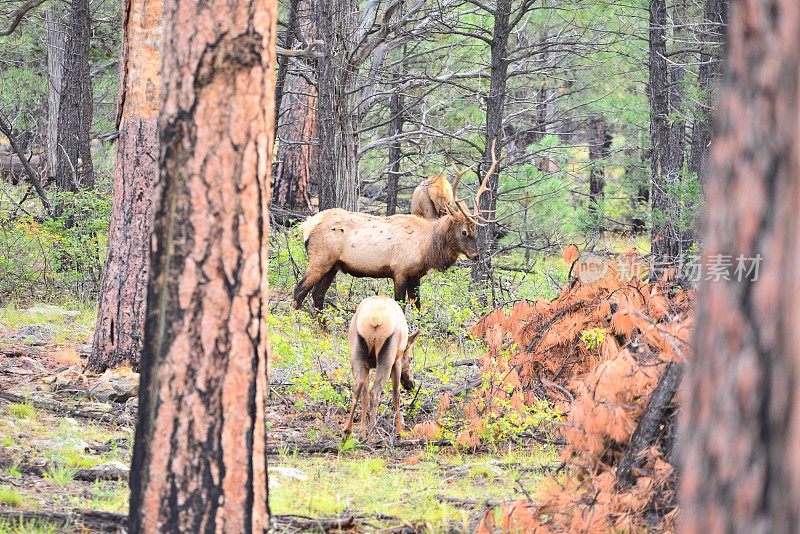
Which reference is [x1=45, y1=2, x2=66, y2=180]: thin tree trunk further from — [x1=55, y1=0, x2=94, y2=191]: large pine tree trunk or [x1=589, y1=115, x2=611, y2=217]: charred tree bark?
[x1=589, y1=115, x2=611, y2=217]: charred tree bark

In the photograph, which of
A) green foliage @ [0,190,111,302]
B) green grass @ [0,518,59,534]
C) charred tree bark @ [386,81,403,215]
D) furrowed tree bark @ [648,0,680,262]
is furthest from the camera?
charred tree bark @ [386,81,403,215]

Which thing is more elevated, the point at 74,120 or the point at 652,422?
the point at 74,120

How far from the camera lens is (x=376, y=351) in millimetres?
9109

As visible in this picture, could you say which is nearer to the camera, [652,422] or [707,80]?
[652,422]

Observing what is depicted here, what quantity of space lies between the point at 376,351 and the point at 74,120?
32.7 ft

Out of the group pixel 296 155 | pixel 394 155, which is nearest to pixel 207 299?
pixel 296 155

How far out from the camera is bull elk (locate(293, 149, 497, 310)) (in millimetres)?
14734

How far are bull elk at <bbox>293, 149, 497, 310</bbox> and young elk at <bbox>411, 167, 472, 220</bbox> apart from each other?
2.28 feet

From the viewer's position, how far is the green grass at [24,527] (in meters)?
5.34

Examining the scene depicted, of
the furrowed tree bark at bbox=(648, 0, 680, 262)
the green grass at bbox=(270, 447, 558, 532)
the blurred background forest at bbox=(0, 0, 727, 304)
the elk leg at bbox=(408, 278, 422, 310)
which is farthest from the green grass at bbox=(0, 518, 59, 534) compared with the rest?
the furrowed tree bark at bbox=(648, 0, 680, 262)

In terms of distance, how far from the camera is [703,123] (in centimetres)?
1535

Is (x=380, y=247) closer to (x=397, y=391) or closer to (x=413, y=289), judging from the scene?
(x=413, y=289)

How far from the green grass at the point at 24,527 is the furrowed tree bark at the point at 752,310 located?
3905mm

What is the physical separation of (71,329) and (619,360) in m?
9.06
